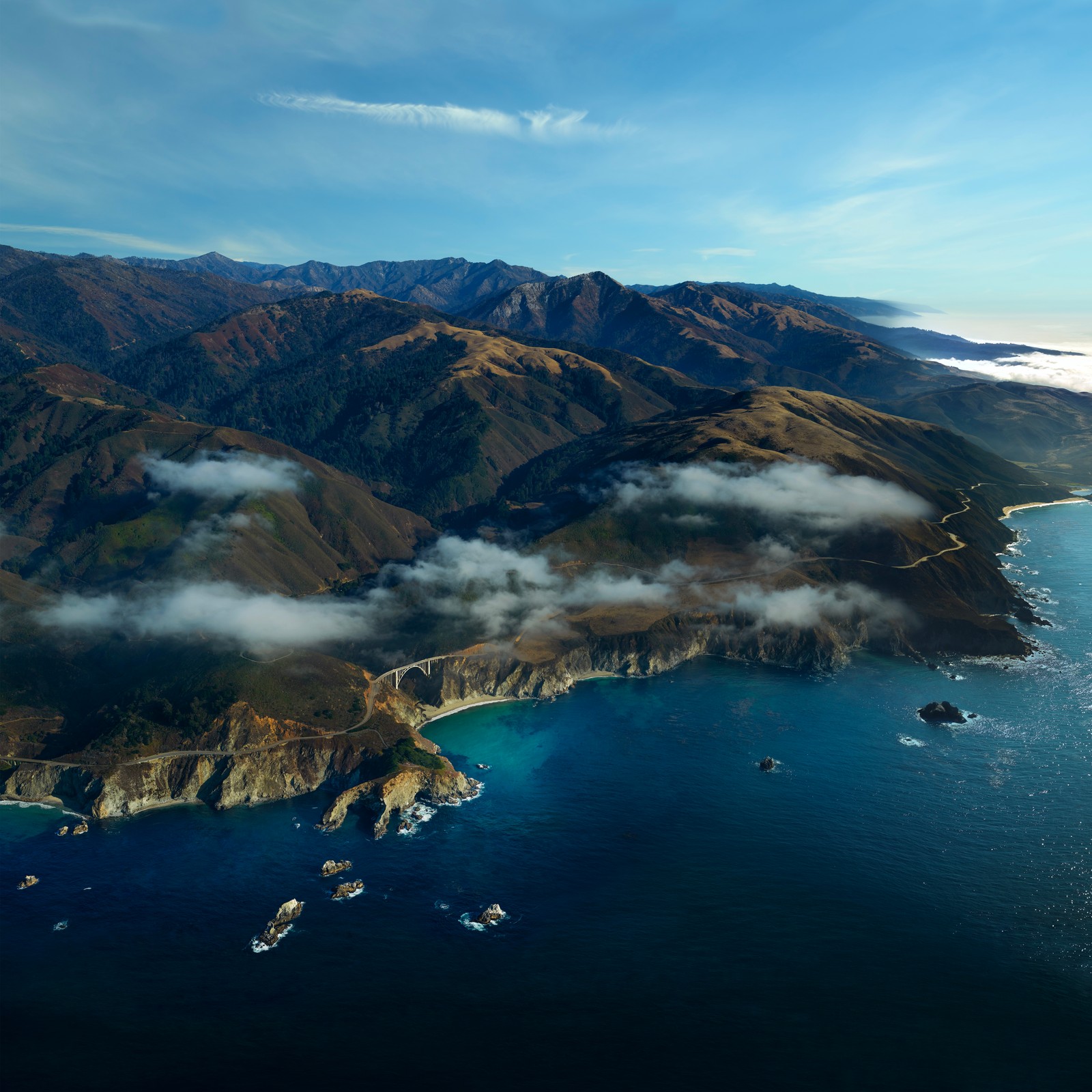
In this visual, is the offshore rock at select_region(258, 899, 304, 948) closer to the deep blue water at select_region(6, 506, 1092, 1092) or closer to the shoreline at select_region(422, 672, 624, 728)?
the deep blue water at select_region(6, 506, 1092, 1092)

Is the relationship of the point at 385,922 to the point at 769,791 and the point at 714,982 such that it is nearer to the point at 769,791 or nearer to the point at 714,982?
the point at 714,982

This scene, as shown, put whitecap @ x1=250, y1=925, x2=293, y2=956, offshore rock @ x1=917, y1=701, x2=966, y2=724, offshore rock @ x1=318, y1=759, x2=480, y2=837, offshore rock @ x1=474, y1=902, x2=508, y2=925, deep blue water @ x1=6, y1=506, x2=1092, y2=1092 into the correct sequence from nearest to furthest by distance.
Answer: deep blue water @ x1=6, y1=506, x2=1092, y2=1092
whitecap @ x1=250, y1=925, x2=293, y2=956
offshore rock @ x1=474, y1=902, x2=508, y2=925
offshore rock @ x1=318, y1=759, x2=480, y2=837
offshore rock @ x1=917, y1=701, x2=966, y2=724

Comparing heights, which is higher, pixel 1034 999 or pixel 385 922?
pixel 1034 999

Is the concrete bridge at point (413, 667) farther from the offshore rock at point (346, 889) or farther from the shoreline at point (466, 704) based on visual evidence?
the offshore rock at point (346, 889)

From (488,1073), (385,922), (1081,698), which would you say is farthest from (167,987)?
(1081,698)

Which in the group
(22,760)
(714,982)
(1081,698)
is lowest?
(22,760)

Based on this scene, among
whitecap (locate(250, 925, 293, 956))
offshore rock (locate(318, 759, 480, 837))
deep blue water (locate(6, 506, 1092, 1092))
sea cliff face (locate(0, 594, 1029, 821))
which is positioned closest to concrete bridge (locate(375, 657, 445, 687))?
sea cliff face (locate(0, 594, 1029, 821))

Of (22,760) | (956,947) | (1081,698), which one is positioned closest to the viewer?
(956,947)
